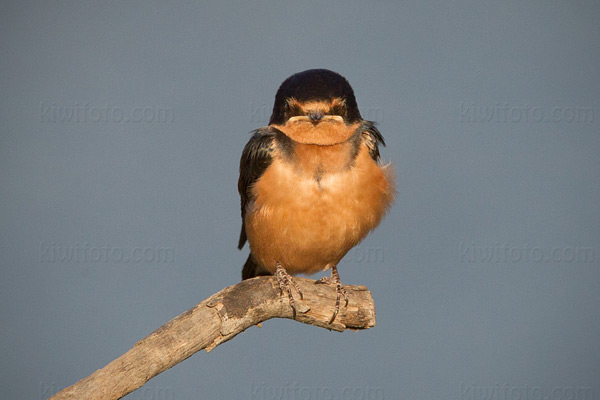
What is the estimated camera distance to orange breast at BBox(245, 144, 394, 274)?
18.1 feet

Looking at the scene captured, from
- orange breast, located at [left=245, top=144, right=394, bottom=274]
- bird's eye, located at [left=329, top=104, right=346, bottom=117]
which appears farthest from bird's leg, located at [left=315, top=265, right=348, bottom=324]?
bird's eye, located at [left=329, top=104, right=346, bottom=117]

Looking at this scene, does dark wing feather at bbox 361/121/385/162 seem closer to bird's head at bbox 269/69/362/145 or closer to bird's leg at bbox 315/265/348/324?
bird's head at bbox 269/69/362/145

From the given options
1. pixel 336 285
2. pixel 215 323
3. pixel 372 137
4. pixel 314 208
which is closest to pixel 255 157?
pixel 314 208

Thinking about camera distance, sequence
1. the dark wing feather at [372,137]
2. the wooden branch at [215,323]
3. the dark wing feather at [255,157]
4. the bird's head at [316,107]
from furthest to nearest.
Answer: the dark wing feather at [372,137] → the dark wing feather at [255,157] → the bird's head at [316,107] → the wooden branch at [215,323]

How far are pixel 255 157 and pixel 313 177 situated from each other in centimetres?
54

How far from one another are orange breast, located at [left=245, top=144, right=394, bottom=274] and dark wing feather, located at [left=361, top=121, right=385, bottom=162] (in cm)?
7

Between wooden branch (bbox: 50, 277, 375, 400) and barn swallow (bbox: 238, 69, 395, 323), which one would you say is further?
barn swallow (bbox: 238, 69, 395, 323)

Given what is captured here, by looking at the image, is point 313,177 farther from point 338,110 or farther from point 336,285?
point 336,285

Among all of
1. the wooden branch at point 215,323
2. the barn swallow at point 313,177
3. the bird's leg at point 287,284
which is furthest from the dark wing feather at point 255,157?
the wooden branch at point 215,323

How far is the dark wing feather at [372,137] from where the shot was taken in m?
5.82

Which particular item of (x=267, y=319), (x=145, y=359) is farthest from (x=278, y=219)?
(x=145, y=359)

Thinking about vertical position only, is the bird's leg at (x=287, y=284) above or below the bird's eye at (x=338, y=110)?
below

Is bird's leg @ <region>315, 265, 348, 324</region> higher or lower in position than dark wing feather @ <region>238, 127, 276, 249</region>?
lower

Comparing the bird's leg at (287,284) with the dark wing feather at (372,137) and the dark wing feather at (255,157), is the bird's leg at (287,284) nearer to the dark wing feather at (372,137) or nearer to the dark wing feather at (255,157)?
the dark wing feather at (255,157)
